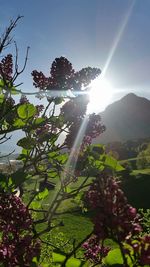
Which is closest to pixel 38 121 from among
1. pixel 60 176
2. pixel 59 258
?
pixel 60 176

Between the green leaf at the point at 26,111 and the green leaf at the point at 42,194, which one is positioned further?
the green leaf at the point at 42,194

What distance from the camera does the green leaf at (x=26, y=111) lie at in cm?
408

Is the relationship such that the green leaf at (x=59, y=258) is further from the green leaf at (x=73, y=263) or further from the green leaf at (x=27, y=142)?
the green leaf at (x=27, y=142)

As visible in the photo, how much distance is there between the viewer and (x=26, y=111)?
413 cm

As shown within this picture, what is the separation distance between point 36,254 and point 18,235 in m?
0.21

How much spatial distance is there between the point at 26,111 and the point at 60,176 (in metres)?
0.93

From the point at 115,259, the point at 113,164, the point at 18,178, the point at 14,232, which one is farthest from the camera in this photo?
the point at 18,178

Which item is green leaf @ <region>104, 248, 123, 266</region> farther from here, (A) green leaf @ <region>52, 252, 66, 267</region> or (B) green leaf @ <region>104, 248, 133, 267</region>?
(A) green leaf @ <region>52, 252, 66, 267</region>

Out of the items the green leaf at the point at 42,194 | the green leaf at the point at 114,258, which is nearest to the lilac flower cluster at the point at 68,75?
the green leaf at the point at 42,194

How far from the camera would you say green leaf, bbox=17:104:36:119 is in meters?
4.08

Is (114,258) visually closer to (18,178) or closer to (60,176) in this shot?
(18,178)

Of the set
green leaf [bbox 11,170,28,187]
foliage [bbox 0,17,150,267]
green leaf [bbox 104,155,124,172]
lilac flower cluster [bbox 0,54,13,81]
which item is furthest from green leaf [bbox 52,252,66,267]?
lilac flower cluster [bbox 0,54,13,81]

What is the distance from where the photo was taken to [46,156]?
4.72 meters

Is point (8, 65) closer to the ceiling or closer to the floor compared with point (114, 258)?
closer to the ceiling
